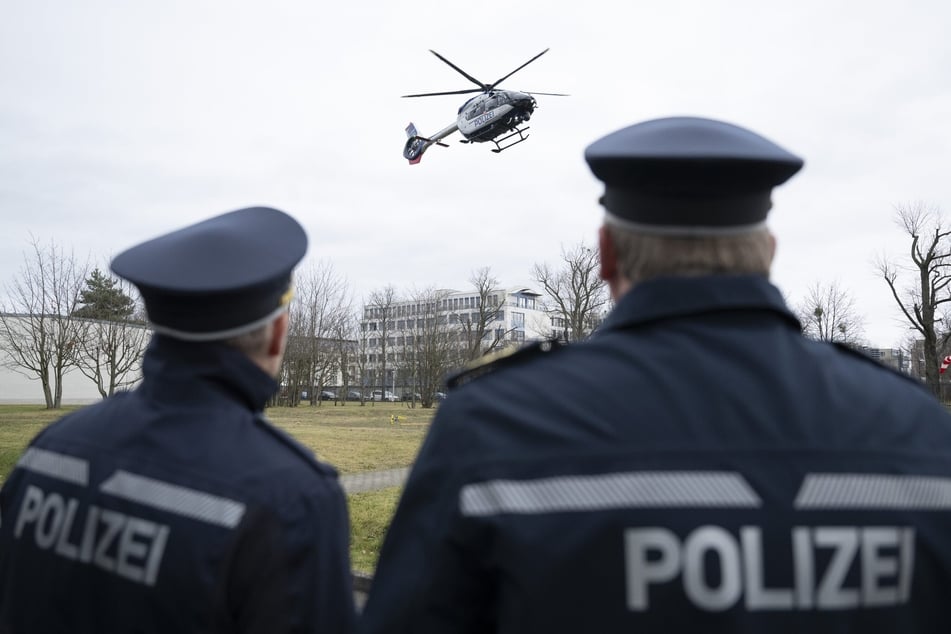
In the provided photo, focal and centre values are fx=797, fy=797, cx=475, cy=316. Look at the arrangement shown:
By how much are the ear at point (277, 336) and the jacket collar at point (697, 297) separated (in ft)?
3.48

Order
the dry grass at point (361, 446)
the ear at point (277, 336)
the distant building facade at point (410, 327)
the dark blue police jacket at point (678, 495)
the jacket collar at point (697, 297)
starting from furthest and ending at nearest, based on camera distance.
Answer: the distant building facade at point (410, 327) < the dry grass at point (361, 446) < the ear at point (277, 336) < the jacket collar at point (697, 297) < the dark blue police jacket at point (678, 495)

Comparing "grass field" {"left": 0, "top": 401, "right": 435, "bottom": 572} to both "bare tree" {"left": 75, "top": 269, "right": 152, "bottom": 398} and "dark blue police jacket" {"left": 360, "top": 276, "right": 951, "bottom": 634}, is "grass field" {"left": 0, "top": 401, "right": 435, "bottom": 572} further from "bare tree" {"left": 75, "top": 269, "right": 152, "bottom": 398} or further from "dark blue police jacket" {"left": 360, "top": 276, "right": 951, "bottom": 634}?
"bare tree" {"left": 75, "top": 269, "right": 152, "bottom": 398}

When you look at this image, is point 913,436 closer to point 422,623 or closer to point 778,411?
point 778,411

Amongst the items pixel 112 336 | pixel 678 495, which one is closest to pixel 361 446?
pixel 678 495

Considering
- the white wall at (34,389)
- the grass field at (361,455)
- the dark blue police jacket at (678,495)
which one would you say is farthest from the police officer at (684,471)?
the white wall at (34,389)

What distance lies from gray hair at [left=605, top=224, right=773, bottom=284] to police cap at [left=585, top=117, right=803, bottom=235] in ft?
0.06

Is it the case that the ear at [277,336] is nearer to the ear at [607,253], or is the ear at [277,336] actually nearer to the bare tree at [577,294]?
the ear at [607,253]

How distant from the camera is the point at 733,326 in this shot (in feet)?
4.84

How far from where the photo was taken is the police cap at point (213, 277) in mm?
2033

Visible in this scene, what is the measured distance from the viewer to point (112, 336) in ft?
134

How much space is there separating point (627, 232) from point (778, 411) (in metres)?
0.44

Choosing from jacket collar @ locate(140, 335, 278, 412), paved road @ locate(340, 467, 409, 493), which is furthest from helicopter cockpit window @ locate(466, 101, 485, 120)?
jacket collar @ locate(140, 335, 278, 412)

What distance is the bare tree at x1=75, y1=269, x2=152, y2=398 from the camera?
1590 inches

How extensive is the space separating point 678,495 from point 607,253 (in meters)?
0.52
